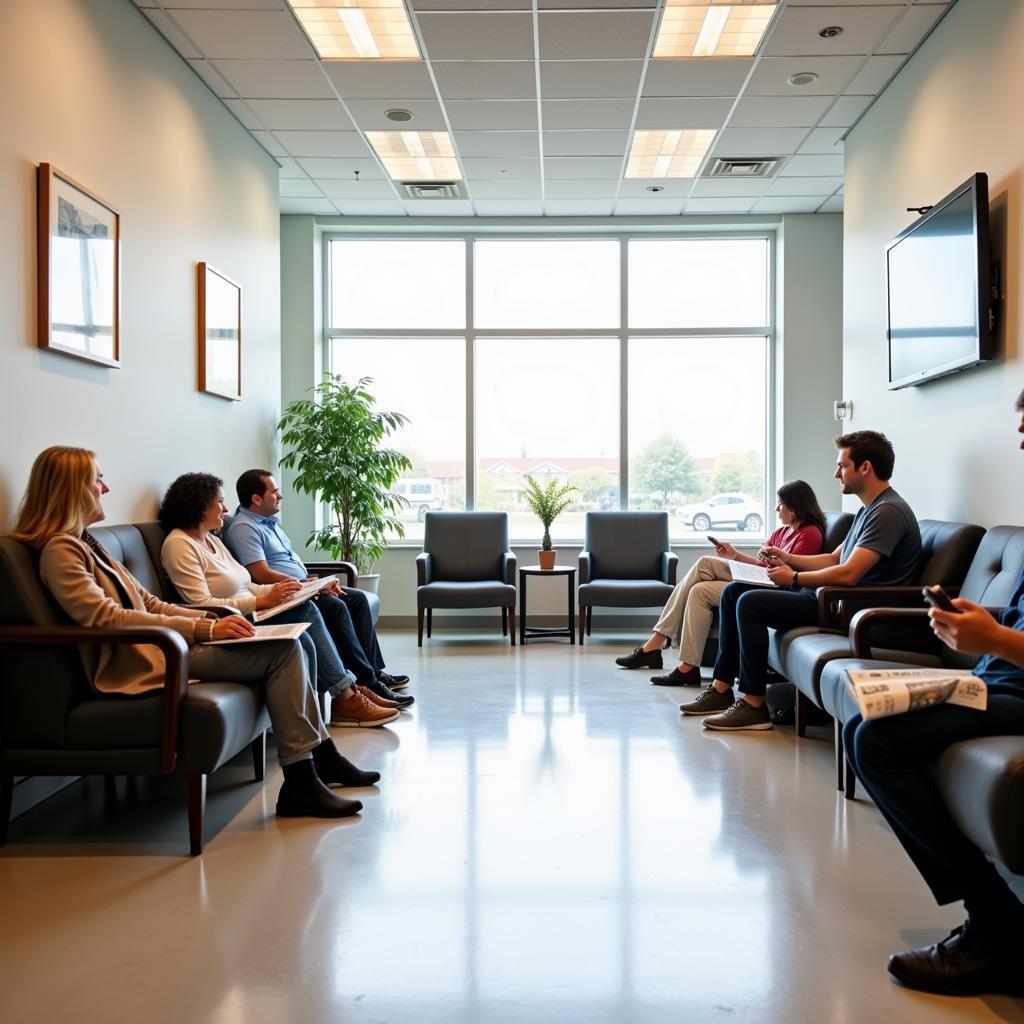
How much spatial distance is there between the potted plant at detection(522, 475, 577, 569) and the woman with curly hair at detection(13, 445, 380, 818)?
160 inches

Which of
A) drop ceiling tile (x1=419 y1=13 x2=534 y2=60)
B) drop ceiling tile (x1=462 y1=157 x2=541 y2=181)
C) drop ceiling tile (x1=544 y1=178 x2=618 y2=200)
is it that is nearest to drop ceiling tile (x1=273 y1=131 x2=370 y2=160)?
drop ceiling tile (x1=462 y1=157 x2=541 y2=181)

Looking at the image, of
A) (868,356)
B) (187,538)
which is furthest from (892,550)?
(187,538)

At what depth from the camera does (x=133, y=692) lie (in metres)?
2.88

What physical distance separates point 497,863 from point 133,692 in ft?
3.94

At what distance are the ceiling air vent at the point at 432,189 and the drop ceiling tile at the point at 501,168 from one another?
275 mm

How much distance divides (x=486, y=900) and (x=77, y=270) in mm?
2747

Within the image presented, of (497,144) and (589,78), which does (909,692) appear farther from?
(497,144)

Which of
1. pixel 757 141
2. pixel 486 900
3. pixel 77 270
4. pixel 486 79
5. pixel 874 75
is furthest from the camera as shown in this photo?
pixel 757 141

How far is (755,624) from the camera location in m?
4.31

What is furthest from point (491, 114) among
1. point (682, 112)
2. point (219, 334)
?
point (219, 334)

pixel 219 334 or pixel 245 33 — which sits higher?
pixel 245 33

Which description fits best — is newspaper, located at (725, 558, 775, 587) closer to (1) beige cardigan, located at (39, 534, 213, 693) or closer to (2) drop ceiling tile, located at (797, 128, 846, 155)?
(1) beige cardigan, located at (39, 534, 213, 693)

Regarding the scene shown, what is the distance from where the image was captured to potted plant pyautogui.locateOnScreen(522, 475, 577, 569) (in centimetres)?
733

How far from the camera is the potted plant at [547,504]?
7328 mm
